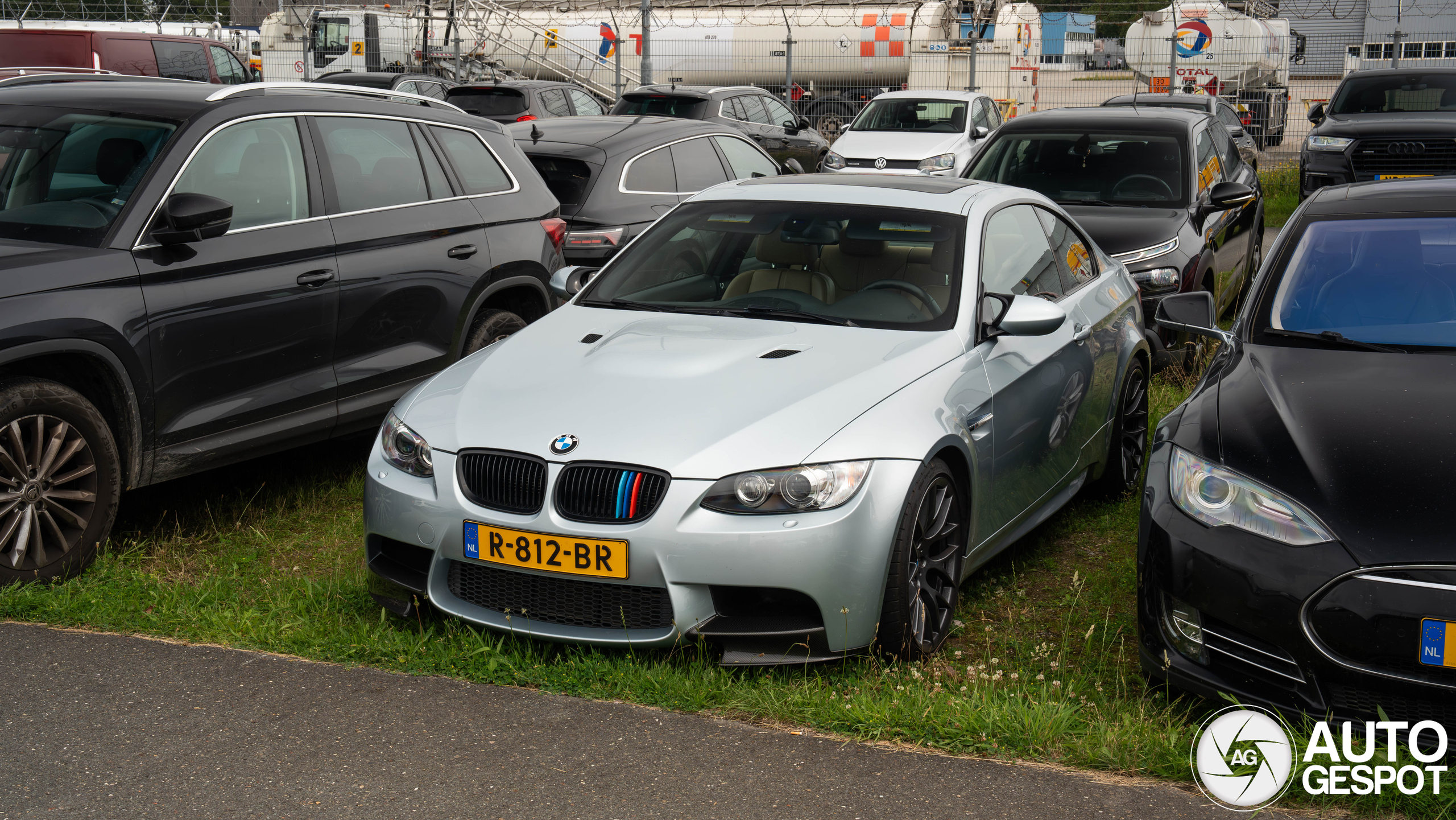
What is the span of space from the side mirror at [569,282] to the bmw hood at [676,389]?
59 centimetres

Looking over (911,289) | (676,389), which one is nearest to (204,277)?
(676,389)

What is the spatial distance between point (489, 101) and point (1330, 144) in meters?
9.62

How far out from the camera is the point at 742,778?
3461mm

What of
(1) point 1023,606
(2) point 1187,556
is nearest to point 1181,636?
(2) point 1187,556

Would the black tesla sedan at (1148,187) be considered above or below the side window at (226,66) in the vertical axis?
below

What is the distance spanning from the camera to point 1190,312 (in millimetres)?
4891

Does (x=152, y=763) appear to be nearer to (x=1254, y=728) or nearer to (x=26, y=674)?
(x=26, y=674)

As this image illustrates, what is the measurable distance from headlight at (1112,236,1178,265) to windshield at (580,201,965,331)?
3.69 meters

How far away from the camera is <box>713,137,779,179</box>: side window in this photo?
10.1 meters

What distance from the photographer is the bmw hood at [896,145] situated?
17.6 metres

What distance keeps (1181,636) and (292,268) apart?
3.73m

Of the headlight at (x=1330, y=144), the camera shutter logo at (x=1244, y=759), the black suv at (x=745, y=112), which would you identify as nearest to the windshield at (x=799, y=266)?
the camera shutter logo at (x=1244, y=759)

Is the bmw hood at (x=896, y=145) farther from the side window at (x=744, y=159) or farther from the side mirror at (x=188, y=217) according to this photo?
the side mirror at (x=188, y=217)

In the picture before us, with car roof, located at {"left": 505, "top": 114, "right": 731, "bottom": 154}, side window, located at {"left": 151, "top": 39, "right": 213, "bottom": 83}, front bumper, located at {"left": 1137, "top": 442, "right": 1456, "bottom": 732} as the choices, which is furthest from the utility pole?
front bumper, located at {"left": 1137, "top": 442, "right": 1456, "bottom": 732}
